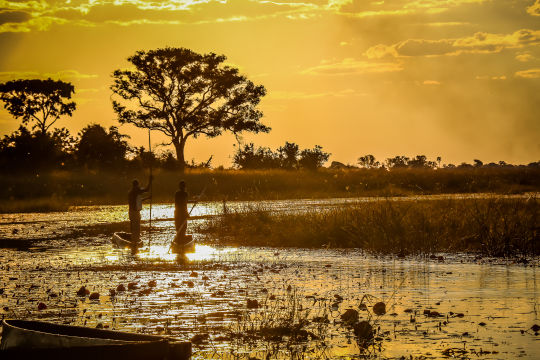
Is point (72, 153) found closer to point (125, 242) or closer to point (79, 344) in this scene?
point (125, 242)

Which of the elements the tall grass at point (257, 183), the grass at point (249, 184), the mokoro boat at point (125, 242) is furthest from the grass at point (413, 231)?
the tall grass at point (257, 183)

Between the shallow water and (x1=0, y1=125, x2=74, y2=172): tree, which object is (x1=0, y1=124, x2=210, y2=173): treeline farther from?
the shallow water

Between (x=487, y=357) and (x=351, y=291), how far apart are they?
5.79 m

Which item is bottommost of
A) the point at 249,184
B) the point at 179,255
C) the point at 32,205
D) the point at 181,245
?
the point at 179,255

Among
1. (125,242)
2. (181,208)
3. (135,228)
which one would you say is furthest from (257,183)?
(181,208)

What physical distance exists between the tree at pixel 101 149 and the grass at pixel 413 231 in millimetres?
45133

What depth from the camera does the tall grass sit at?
62.0 m

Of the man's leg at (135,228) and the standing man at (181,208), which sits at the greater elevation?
the standing man at (181,208)

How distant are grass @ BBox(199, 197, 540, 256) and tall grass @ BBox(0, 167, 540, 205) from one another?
3137 centimetres

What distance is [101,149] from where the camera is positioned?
74.6m

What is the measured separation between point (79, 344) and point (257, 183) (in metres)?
57.9

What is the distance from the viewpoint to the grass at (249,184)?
61.6 m

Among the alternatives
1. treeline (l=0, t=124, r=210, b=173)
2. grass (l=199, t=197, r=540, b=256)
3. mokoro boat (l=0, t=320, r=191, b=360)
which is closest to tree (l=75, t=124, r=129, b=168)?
treeline (l=0, t=124, r=210, b=173)

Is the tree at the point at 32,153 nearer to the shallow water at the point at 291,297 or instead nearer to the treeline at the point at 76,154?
the treeline at the point at 76,154
